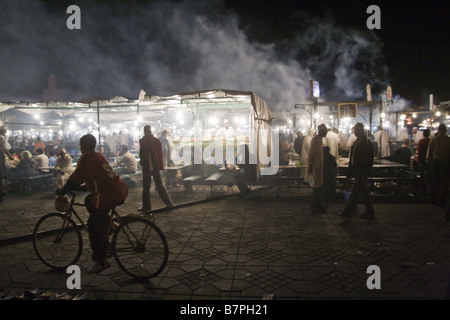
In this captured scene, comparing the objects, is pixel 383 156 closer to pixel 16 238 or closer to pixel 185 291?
pixel 185 291

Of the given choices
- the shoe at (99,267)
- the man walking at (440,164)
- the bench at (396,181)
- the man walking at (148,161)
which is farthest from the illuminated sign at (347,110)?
the shoe at (99,267)

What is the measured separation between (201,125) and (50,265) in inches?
448

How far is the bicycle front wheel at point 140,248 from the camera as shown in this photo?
4148mm

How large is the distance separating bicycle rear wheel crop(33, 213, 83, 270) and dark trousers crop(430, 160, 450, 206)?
848 centimetres

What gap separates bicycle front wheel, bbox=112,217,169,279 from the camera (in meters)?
4.15

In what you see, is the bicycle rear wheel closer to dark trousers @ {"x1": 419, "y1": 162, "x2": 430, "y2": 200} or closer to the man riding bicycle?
the man riding bicycle

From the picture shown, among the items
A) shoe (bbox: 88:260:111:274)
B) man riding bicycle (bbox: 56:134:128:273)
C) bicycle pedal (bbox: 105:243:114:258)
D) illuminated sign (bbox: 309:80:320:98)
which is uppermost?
illuminated sign (bbox: 309:80:320:98)

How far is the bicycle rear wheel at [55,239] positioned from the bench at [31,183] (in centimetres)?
720

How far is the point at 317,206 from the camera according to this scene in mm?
7594

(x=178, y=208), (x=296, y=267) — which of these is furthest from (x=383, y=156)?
(x=296, y=267)

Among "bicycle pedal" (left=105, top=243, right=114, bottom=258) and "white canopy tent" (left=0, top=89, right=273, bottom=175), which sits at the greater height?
"white canopy tent" (left=0, top=89, right=273, bottom=175)

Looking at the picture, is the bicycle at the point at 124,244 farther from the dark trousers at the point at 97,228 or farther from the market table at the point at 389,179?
the market table at the point at 389,179

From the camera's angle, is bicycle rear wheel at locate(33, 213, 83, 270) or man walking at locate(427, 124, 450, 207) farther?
man walking at locate(427, 124, 450, 207)

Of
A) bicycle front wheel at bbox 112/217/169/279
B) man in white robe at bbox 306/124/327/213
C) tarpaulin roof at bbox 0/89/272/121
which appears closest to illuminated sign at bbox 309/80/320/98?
tarpaulin roof at bbox 0/89/272/121
